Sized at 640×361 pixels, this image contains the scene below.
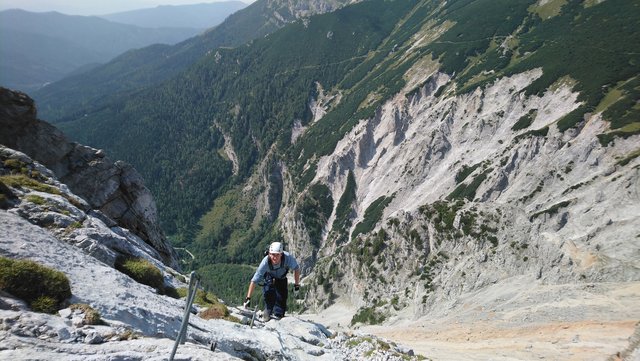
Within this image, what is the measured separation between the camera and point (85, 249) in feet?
61.9

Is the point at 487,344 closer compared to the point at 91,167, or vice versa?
the point at 91,167

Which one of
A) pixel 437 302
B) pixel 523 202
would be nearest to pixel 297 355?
pixel 437 302

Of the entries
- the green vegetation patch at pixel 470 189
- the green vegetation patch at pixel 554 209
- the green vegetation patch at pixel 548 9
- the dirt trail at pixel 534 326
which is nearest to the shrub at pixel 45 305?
the dirt trail at pixel 534 326

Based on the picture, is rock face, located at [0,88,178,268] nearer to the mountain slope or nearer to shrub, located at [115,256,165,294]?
the mountain slope

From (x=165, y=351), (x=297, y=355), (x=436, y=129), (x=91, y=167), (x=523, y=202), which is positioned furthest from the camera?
(x=436, y=129)

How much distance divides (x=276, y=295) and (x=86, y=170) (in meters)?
23.5

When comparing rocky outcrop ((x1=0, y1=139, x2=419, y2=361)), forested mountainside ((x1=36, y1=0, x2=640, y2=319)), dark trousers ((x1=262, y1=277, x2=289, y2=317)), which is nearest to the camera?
rocky outcrop ((x1=0, y1=139, x2=419, y2=361))

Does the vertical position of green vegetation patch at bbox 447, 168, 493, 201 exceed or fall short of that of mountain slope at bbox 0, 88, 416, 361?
it exceeds it

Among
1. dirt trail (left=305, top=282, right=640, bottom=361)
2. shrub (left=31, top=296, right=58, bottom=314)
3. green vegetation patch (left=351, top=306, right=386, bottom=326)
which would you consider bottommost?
green vegetation patch (left=351, top=306, right=386, bottom=326)

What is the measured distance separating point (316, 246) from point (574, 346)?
149 meters

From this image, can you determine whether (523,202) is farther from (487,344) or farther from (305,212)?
(305,212)

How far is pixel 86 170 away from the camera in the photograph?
35.2m

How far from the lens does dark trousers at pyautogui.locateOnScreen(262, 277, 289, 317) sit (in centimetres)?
1958

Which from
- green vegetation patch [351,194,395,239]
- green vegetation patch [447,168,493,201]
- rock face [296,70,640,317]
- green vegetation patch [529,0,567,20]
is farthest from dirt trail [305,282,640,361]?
green vegetation patch [529,0,567,20]
